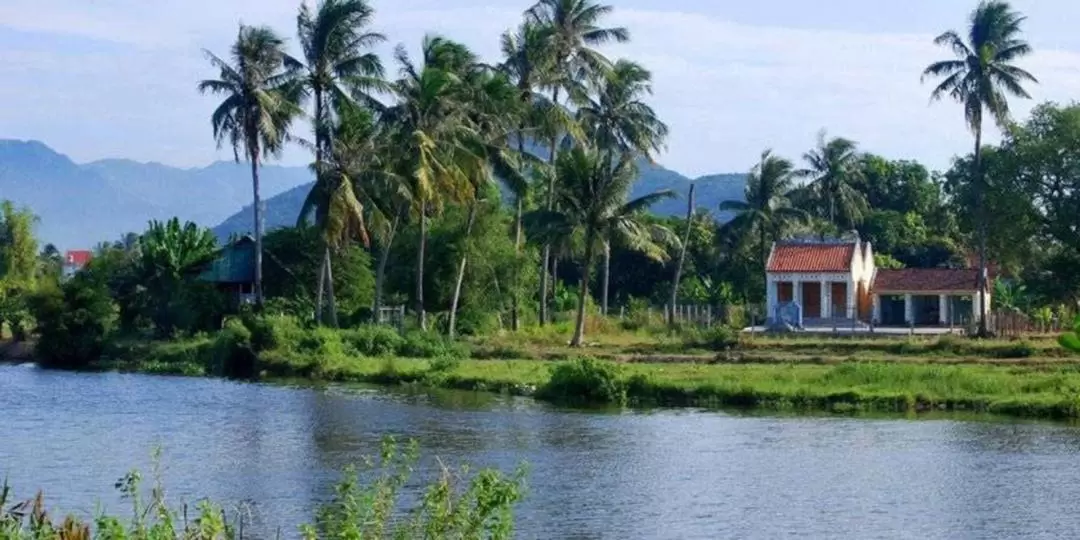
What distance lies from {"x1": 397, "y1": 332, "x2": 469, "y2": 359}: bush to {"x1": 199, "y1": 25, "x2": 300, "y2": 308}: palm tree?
694cm

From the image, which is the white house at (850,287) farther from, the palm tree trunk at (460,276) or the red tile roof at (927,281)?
the palm tree trunk at (460,276)

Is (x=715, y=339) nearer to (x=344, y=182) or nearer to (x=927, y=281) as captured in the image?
(x=344, y=182)

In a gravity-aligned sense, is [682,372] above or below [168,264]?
below

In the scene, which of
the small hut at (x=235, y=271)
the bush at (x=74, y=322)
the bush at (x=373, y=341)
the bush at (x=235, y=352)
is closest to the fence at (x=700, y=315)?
the bush at (x=373, y=341)

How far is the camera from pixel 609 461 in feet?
102

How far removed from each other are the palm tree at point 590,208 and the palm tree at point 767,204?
16.3 metres

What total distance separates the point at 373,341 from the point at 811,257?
78.3 ft

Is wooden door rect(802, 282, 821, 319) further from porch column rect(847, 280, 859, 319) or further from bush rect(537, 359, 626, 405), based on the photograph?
bush rect(537, 359, 626, 405)

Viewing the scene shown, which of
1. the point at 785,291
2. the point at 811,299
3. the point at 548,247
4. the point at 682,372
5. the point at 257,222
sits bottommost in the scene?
the point at 682,372

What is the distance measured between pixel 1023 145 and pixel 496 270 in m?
21.1

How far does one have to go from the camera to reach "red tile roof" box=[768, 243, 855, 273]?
7031 centimetres

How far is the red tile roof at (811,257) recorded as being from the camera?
70.3 m

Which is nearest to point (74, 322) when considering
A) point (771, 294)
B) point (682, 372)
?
point (682, 372)

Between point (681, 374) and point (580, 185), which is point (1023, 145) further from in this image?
point (681, 374)
